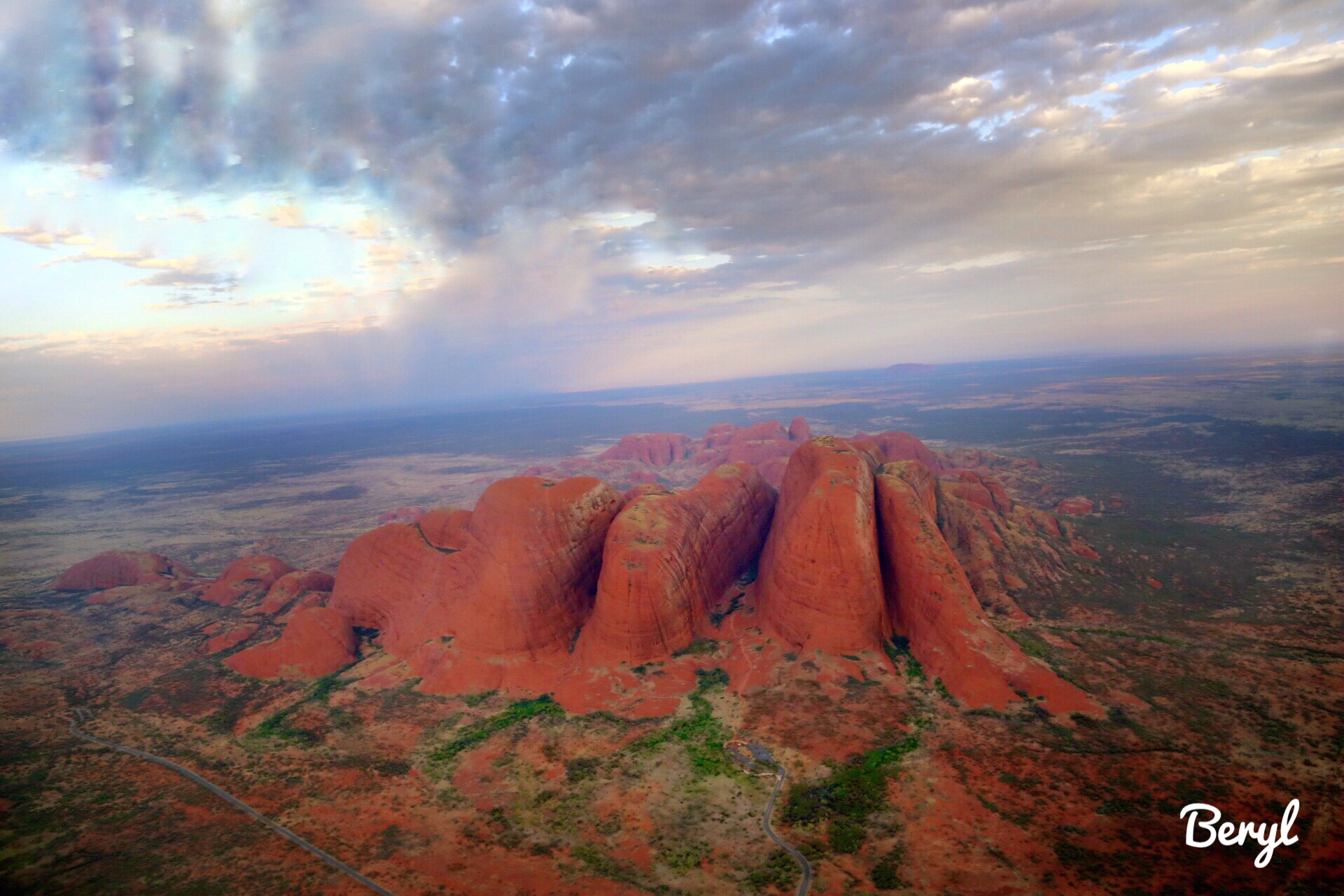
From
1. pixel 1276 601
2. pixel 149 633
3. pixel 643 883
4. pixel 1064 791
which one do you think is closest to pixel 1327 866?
pixel 1064 791

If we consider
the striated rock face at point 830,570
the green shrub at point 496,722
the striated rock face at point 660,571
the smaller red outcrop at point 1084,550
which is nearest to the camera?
the green shrub at point 496,722

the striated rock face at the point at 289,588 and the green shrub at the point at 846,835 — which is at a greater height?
the striated rock face at the point at 289,588

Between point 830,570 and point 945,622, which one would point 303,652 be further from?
point 945,622

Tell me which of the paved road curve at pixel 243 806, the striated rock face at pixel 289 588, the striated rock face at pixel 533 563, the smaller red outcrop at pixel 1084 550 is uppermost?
the striated rock face at pixel 533 563

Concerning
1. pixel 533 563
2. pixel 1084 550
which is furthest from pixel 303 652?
pixel 1084 550

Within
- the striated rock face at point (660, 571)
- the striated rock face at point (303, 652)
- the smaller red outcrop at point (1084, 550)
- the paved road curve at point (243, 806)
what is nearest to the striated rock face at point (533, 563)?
the striated rock face at point (660, 571)

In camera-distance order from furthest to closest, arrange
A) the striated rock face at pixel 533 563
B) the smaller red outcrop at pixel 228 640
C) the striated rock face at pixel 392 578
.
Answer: the smaller red outcrop at pixel 228 640 < the striated rock face at pixel 392 578 < the striated rock face at pixel 533 563

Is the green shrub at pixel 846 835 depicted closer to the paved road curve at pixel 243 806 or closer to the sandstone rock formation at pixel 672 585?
the paved road curve at pixel 243 806
